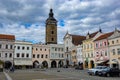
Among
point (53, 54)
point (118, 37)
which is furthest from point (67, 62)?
point (118, 37)

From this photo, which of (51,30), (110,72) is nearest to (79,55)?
(51,30)

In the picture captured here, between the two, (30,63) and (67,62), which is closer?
(30,63)

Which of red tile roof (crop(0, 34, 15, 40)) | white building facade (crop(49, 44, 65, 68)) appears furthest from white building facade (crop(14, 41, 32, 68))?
white building facade (crop(49, 44, 65, 68))

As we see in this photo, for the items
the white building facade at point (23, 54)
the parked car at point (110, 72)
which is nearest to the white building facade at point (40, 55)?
the white building facade at point (23, 54)

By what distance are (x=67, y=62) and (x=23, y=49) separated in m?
21.0

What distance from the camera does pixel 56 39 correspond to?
104 meters

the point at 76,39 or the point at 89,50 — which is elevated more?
the point at 76,39

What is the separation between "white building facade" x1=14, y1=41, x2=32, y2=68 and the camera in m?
81.3

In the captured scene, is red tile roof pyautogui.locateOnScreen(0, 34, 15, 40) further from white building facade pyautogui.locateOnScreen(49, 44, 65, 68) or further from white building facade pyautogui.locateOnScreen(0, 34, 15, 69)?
white building facade pyautogui.locateOnScreen(49, 44, 65, 68)

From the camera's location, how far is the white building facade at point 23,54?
267ft

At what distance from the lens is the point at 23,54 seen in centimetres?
8331

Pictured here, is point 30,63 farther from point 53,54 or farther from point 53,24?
point 53,24

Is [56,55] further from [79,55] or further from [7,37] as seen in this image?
[7,37]

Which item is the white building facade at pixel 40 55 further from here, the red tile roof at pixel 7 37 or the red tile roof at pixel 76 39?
the red tile roof at pixel 76 39
